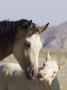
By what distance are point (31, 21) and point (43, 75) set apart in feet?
6.31

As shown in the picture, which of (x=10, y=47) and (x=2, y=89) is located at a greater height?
(x=10, y=47)

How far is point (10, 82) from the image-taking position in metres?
11.6

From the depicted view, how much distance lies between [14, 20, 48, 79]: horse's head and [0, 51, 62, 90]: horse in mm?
2119

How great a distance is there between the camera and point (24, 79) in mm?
11398

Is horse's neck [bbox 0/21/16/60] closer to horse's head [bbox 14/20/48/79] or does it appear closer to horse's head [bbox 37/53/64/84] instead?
horse's head [bbox 14/20/48/79]

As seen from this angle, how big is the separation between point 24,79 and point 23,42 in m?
3.14

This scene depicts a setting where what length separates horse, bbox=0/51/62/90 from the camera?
10.8 metres

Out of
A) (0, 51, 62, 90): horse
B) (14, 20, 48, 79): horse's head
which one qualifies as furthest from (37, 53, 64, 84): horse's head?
(14, 20, 48, 79): horse's head

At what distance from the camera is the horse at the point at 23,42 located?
27.3ft

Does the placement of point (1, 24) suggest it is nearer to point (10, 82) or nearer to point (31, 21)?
point (31, 21)

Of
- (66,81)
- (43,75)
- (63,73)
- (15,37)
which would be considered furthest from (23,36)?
(63,73)

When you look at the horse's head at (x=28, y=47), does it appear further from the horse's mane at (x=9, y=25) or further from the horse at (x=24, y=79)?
the horse at (x=24, y=79)

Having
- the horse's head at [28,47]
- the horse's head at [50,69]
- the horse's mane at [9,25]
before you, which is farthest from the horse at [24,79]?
the horse's mane at [9,25]

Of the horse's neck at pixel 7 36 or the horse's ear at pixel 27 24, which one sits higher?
the horse's ear at pixel 27 24
